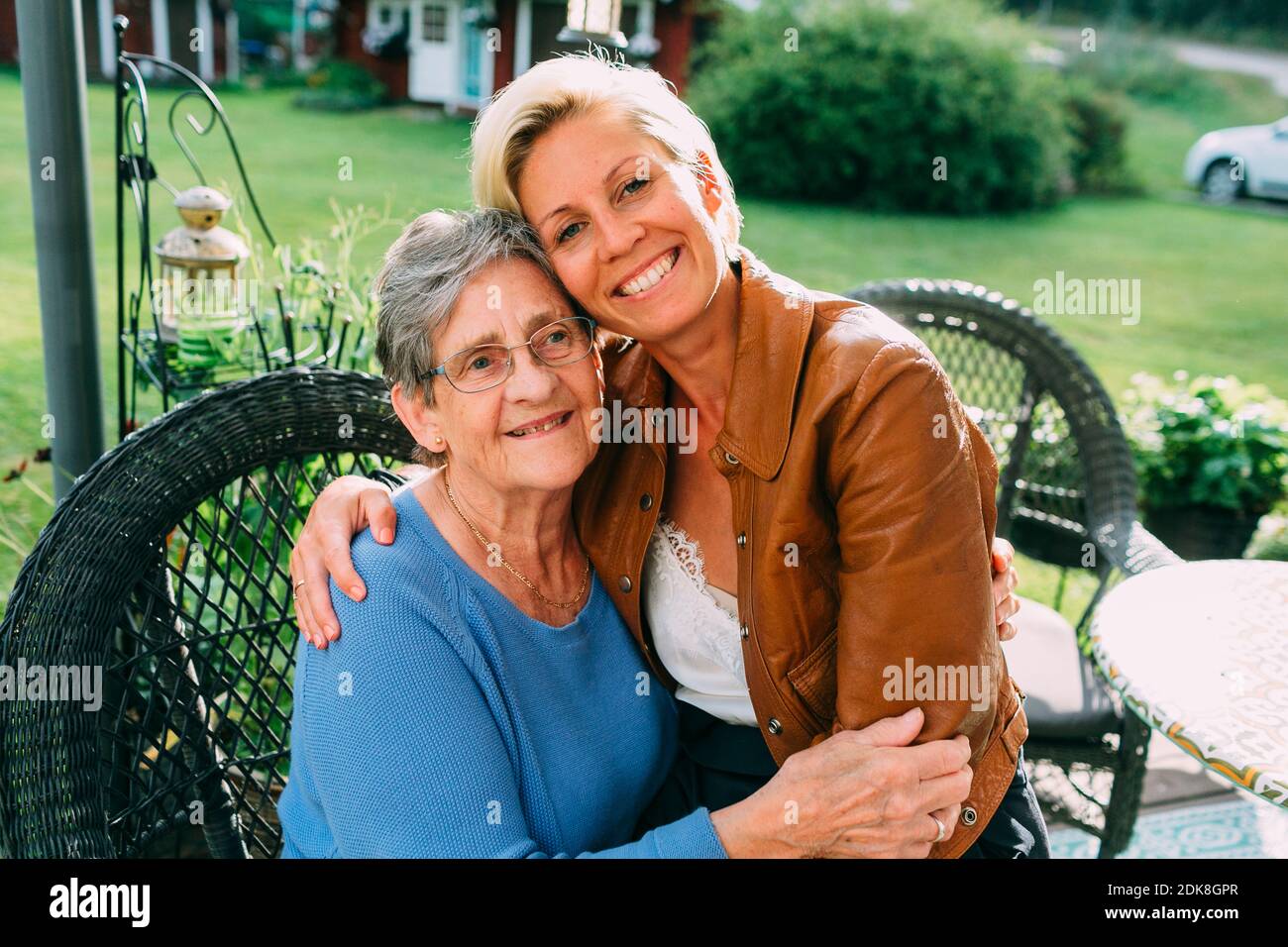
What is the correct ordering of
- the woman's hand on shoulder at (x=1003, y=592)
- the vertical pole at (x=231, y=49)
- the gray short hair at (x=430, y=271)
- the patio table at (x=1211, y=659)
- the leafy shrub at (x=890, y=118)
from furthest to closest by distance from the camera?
the vertical pole at (x=231, y=49) < the leafy shrub at (x=890, y=118) < the woman's hand on shoulder at (x=1003, y=592) < the patio table at (x=1211, y=659) < the gray short hair at (x=430, y=271)

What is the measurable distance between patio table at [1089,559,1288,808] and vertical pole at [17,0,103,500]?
2067 millimetres

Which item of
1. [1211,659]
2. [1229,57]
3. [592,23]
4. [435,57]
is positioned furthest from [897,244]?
[435,57]

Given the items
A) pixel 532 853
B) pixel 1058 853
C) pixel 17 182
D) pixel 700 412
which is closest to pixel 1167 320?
pixel 1058 853

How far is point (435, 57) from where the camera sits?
60.3 ft

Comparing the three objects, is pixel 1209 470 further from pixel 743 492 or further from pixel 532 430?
pixel 532 430

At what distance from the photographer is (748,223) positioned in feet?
34.4

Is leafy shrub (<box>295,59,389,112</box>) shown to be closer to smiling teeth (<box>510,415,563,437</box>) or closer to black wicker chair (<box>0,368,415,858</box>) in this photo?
black wicker chair (<box>0,368,415,858</box>)

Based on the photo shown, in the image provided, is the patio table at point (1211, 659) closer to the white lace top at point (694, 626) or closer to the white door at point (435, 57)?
the white lace top at point (694, 626)

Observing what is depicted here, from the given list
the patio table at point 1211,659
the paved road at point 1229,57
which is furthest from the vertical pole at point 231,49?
the patio table at point 1211,659

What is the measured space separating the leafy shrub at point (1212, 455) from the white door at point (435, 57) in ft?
52.8

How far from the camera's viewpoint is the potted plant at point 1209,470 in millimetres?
3846

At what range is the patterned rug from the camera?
2.93 metres

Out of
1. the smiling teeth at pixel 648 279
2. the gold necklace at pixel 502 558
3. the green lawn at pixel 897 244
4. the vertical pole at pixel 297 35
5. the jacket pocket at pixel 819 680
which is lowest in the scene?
the green lawn at pixel 897 244
